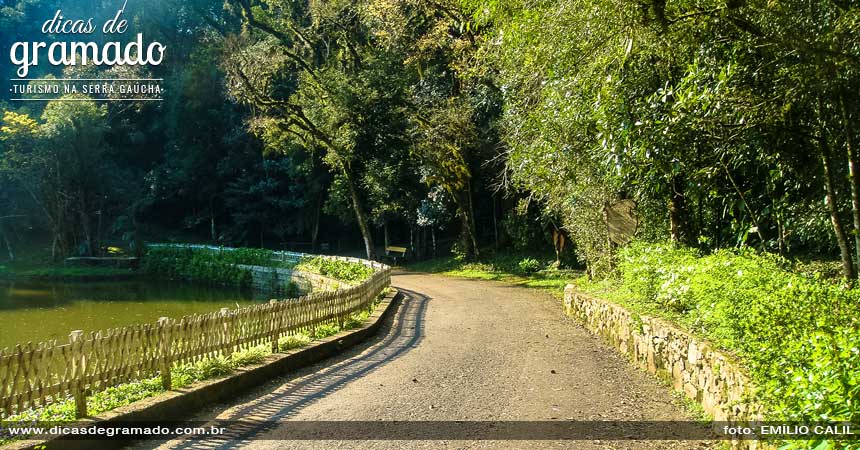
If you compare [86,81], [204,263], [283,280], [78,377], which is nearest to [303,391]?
[78,377]

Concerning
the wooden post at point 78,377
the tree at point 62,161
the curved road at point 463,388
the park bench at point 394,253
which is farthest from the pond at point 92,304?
the wooden post at point 78,377

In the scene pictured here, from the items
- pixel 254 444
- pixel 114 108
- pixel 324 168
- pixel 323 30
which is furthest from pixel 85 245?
pixel 254 444

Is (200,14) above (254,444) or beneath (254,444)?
above

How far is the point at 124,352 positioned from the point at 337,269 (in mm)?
20741

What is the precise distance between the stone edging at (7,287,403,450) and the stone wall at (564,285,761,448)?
4984 mm

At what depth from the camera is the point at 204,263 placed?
3784 cm

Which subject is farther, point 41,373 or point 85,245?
point 85,245

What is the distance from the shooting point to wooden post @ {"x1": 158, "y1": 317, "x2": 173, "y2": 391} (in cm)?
800

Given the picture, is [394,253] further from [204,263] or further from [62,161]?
[62,161]

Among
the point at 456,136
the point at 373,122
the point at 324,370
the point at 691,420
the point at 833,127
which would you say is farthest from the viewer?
the point at 373,122

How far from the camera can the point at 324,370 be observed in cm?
1048

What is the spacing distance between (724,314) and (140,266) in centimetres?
4066

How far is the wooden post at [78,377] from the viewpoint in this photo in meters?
6.69

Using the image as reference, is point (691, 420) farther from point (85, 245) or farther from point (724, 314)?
point (85, 245)
